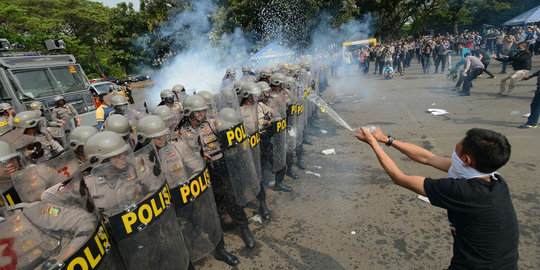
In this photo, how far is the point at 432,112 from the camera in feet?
28.0

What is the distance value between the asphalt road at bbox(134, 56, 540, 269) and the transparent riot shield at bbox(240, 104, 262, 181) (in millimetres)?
951

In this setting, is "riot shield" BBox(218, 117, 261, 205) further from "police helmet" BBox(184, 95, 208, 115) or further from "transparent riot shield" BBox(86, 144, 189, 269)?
"transparent riot shield" BBox(86, 144, 189, 269)

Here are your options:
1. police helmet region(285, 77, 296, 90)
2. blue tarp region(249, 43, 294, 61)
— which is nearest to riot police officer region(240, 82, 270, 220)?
police helmet region(285, 77, 296, 90)

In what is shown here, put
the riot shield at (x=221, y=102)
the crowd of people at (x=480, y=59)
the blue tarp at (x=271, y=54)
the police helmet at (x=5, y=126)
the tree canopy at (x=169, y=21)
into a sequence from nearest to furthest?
the riot shield at (x=221, y=102), the police helmet at (x=5, y=126), the crowd of people at (x=480, y=59), the blue tarp at (x=271, y=54), the tree canopy at (x=169, y=21)

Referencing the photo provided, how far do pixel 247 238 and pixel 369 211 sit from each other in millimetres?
1841

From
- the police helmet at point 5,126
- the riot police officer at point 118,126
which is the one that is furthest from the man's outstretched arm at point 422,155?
the police helmet at point 5,126

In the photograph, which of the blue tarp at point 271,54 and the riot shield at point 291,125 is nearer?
the riot shield at point 291,125

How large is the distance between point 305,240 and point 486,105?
8594 millimetres

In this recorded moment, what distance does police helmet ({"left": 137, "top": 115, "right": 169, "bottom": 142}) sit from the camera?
9.49 ft

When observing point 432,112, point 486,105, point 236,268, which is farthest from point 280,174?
point 486,105

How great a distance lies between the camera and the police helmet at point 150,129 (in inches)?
114

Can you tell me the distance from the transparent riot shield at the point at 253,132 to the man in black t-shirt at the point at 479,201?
2.19m

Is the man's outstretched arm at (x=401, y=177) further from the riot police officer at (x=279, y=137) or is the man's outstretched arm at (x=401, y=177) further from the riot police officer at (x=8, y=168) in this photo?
the riot police officer at (x=8, y=168)

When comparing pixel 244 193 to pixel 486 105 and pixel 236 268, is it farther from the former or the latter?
pixel 486 105
